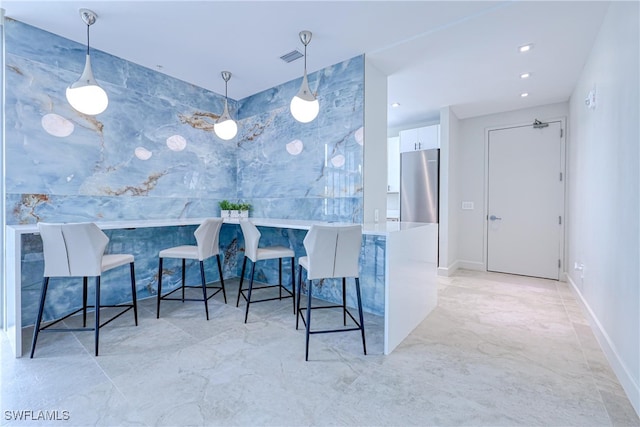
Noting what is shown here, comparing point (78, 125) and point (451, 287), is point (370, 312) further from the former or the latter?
point (78, 125)

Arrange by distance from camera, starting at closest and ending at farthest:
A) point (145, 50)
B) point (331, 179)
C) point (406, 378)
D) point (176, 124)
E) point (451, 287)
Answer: point (406, 378), point (145, 50), point (331, 179), point (176, 124), point (451, 287)

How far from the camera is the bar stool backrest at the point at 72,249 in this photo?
1.94 meters

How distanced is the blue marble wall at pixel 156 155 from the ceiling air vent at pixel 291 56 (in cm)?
35

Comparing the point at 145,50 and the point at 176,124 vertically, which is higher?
the point at 145,50

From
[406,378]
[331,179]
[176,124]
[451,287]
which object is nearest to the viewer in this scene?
[406,378]

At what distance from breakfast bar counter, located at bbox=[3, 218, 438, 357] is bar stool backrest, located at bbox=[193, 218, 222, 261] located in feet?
1.25

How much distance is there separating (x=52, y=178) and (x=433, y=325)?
11.9 feet

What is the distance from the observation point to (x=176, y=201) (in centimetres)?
341

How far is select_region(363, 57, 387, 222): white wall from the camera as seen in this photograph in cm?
292

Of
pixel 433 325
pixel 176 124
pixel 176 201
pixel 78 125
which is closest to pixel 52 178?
pixel 78 125

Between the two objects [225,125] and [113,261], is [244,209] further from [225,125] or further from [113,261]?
[113,261]

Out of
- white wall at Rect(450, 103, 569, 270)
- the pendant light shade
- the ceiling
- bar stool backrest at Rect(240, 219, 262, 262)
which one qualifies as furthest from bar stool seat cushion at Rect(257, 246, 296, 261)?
white wall at Rect(450, 103, 569, 270)

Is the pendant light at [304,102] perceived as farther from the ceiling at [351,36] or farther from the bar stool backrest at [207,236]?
the bar stool backrest at [207,236]

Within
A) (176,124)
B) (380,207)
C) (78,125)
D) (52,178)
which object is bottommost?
(380,207)
